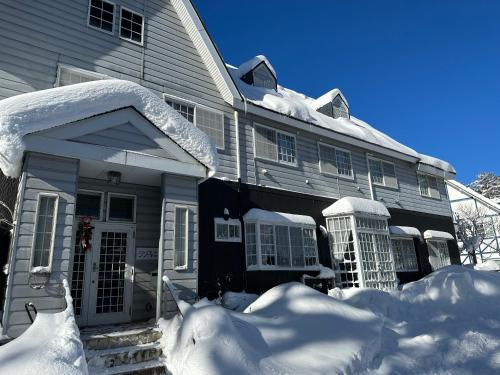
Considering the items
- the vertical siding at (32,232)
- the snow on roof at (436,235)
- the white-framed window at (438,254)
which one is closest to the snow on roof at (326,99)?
the snow on roof at (436,235)

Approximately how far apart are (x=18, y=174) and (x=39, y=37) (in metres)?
4.12

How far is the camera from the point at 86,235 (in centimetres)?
704

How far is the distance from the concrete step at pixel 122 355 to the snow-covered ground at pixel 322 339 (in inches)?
9.7

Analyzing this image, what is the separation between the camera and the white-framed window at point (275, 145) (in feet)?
37.0

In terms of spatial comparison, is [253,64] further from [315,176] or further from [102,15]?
[102,15]

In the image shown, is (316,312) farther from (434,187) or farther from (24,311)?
(434,187)

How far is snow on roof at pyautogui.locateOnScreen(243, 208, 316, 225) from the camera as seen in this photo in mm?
9953

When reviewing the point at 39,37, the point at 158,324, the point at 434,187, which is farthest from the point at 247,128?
the point at 434,187

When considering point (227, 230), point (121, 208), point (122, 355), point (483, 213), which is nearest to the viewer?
point (122, 355)

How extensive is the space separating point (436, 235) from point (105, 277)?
1441 cm

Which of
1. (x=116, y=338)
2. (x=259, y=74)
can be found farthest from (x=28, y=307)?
(x=259, y=74)

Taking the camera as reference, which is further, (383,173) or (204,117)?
(383,173)

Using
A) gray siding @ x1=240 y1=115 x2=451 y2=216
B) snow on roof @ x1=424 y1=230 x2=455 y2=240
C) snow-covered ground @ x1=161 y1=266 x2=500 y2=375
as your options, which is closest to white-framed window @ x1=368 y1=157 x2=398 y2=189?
gray siding @ x1=240 y1=115 x2=451 y2=216

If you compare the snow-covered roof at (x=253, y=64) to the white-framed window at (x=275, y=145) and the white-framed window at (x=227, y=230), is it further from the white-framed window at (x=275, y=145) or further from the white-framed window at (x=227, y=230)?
the white-framed window at (x=227, y=230)
